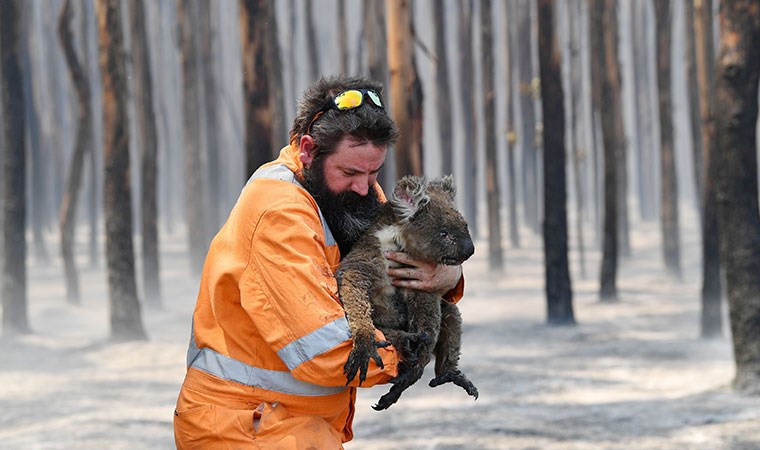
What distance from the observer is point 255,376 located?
260 centimetres

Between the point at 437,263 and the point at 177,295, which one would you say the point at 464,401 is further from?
the point at 177,295

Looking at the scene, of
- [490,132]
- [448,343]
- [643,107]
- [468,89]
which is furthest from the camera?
[643,107]

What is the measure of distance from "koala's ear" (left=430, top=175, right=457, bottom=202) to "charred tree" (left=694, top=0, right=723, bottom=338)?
850 centimetres

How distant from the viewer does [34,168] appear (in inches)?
947

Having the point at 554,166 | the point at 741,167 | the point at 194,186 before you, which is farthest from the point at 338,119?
the point at 194,186

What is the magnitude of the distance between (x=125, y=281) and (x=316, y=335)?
10.4 metres

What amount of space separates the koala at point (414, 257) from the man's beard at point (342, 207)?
36mm

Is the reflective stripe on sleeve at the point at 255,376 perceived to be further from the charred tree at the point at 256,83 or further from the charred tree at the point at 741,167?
the charred tree at the point at 256,83

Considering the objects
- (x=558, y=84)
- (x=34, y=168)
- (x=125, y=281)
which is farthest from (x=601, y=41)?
(x=34, y=168)

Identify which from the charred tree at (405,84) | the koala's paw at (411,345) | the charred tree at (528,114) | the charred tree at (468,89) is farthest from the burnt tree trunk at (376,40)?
the koala's paw at (411,345)

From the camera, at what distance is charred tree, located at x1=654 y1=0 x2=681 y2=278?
17469mm

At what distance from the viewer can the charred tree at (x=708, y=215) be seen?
11273 mm

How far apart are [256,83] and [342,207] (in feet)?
27.6

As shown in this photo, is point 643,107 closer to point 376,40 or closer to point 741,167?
point 376,40
